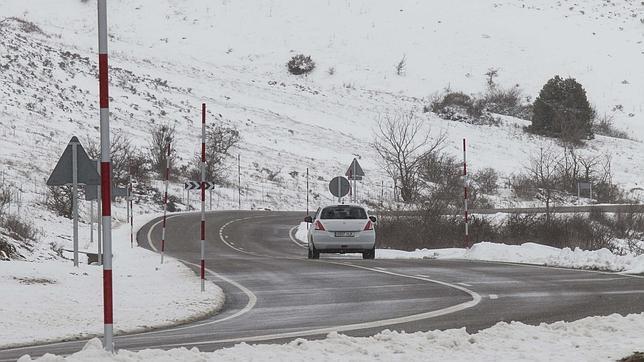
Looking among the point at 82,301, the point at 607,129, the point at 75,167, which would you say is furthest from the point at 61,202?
the point at 607,129

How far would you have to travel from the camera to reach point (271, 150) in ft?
235

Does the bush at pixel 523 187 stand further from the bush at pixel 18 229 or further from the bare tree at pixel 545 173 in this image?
the bush at pixel 18 229

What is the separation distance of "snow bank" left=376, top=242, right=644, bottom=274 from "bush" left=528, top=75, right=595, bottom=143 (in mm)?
45013

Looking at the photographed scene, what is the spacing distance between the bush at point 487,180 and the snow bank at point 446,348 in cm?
5184

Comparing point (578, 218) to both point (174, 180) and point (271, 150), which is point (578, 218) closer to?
point (174, 180)

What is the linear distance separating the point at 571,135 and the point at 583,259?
176 ft

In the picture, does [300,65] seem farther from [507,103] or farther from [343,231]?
[343,231]

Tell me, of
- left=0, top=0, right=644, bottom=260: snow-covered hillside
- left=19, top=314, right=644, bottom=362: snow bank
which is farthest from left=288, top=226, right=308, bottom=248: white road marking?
left=19, top=314, right=644, bottom=362: snow bank

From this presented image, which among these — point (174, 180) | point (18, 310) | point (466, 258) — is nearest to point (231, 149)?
point (174, 180)

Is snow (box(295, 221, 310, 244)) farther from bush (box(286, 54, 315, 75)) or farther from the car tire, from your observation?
bush (box(286, 54, 315, 75))

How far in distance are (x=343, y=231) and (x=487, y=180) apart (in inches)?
1546

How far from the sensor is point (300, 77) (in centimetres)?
9306

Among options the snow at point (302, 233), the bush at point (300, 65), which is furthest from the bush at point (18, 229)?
the bush at point (300, 65)

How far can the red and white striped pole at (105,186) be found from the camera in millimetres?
7875
